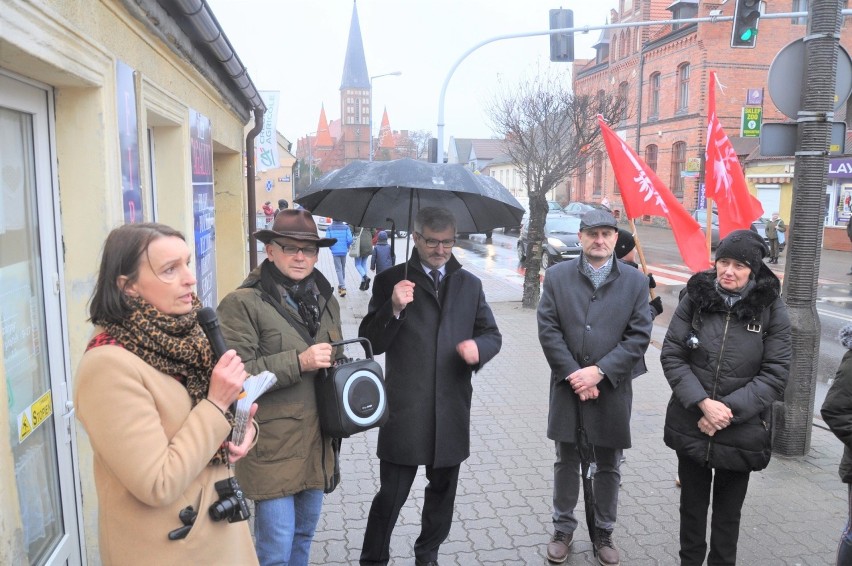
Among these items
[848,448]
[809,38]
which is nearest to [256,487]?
[848,448]

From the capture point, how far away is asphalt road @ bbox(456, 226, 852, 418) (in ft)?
31.9

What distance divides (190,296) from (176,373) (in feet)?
0.74

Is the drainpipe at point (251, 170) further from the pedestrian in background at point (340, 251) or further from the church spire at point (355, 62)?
the church spire at point (355, 62)

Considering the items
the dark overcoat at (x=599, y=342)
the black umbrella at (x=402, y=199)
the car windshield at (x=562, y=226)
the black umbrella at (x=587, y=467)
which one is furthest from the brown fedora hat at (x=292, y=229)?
the car windshield at (x=562, y=226)

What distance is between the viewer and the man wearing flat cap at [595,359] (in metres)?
3.59

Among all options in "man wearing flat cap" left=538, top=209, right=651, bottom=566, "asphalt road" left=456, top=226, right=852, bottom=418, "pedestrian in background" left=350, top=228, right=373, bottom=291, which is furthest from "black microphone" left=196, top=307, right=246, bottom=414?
"pedestrian in background" left=350, top=228, right=373, bottom=291

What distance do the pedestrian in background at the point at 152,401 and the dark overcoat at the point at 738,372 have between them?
7.76 ft

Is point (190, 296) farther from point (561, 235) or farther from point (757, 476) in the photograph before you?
point (561, 235)

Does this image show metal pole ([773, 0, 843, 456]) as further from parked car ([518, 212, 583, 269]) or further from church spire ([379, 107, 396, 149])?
church spire ([379, 107, 396, 149])

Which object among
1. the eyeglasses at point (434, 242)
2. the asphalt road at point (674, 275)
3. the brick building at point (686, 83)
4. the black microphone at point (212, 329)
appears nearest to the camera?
the black microphone at point (212, 329)

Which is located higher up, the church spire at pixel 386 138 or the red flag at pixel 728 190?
the church spire at pixel 386 138

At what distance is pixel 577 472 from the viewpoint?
12.4 feet

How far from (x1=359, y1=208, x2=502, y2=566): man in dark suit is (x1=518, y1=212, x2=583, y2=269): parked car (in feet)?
48.7

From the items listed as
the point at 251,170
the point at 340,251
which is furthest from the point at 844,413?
the point at 340,251
